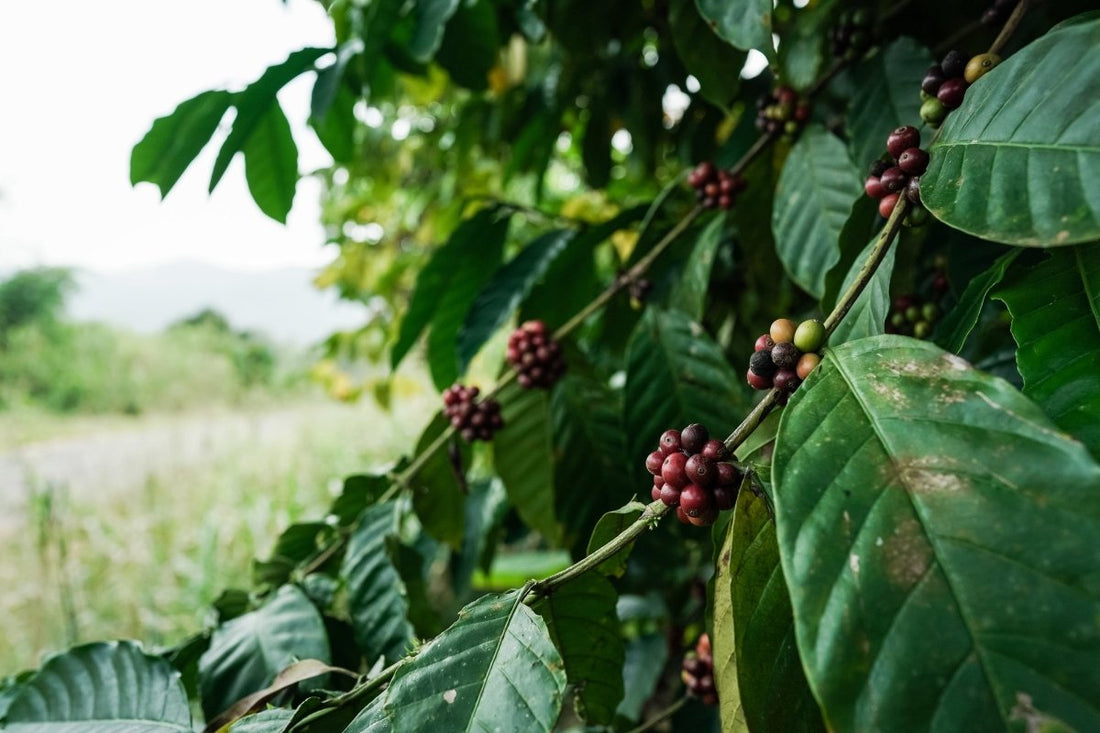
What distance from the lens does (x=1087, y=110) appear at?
1.28ft

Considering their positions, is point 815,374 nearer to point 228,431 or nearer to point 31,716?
point 31,716

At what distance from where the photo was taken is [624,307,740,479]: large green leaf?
788 millimetres

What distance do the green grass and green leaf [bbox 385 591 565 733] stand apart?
Result: 1723 millimetres

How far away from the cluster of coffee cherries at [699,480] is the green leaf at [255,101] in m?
0.68

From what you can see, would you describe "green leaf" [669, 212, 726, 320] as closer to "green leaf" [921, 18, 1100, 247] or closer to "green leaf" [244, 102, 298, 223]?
"green leaf" [921, 18, 1100, 247]

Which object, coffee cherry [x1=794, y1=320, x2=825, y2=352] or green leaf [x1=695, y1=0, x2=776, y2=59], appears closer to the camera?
coffee cherry [x1=794, y1=320, x2=825, y2=352]

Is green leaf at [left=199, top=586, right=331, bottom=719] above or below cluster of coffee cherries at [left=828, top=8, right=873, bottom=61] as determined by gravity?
below

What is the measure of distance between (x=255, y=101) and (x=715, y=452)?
736 millimetres

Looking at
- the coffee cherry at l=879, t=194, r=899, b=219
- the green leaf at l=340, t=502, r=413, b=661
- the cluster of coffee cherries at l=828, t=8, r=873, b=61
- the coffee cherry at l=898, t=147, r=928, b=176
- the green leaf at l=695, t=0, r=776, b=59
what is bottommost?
the green leaf at l=340, t=502, r=413, b=661

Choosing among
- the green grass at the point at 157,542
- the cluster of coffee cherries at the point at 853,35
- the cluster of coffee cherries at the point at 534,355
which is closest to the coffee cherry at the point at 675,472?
the cluster of coffee cherries at the point at 534,355

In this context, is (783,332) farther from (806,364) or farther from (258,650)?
(258,650)

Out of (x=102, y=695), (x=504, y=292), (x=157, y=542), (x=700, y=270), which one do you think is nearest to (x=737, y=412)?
(x=700, y=270)

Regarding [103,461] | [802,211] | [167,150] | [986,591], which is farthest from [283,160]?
[103,461]

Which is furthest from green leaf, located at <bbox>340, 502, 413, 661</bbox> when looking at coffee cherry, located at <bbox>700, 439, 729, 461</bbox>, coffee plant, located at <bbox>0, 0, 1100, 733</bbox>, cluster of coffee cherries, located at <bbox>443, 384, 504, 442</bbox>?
coffee cherry, located at <bbox>700, 439, 729, 461</bbox>
